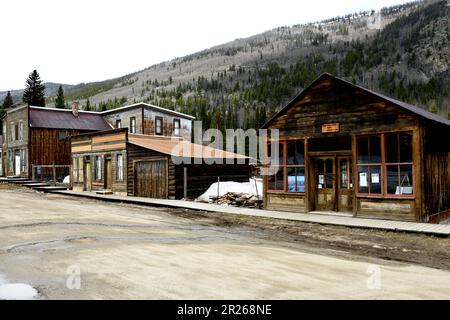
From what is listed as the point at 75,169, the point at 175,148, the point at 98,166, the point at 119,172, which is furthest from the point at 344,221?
the point at 75,169

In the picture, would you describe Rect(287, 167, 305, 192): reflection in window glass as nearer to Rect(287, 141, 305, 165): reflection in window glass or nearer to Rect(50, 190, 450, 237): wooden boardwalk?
Rect(287, 141, 305, 165): reflection in window glass

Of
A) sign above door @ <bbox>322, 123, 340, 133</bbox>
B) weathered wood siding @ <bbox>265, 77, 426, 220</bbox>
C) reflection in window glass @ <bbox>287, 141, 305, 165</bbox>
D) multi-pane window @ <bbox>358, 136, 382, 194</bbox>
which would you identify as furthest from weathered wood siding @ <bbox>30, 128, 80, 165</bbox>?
multi-pane window @ <bbox>358, 136, 382, 194</bbox>

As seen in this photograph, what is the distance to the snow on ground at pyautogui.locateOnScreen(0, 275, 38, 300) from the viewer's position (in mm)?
5012

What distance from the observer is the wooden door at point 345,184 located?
631 inches

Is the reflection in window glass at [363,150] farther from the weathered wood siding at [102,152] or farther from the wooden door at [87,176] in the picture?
the wooden door at [87,176]

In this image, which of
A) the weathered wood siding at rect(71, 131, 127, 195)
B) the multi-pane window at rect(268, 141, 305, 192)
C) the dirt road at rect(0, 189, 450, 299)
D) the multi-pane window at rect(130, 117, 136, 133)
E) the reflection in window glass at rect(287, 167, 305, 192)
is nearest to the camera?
the dirt road at rect(0, 189, 450, 299)

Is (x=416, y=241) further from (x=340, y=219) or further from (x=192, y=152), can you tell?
(x=192, y=152)

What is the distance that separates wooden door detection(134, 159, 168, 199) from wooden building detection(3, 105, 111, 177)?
14195 millimetres

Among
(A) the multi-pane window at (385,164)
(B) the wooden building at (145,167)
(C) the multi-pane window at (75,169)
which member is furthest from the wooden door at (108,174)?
(A) the multi-pane window at (385,164)

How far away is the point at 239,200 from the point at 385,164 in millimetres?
8611

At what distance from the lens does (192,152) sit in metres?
27.0

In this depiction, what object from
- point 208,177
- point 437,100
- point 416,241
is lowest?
point 416,241
